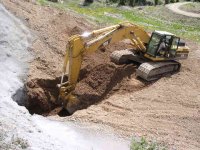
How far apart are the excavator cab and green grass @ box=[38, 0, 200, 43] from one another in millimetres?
8255

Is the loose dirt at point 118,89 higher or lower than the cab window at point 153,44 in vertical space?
lower

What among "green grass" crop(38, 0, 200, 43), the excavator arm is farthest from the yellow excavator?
"green grass" crop(38, 0, 200, 43)

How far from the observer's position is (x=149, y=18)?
3866cm

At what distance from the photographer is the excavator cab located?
20.0 meters

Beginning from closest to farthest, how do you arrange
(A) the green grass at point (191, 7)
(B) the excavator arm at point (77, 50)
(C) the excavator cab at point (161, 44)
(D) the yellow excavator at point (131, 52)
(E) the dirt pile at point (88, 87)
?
(B) the excavator arm at point (77, 50) < (D) the yellow excavator at point (131, 52) < (E) the dirt pile at point (88, 87) < (C) the excavator cab at point (161, 44) < (A) the green grass at point (191, 7)

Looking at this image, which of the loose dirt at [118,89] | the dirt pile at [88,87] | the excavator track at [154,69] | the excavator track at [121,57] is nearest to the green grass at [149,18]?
the loose dirt at [118,89]

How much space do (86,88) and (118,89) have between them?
4.62 feet

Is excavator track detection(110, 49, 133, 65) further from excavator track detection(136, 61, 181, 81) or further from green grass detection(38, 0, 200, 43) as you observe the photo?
green grass detection(38, 0, 200, 43)

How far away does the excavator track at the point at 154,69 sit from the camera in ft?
64.1

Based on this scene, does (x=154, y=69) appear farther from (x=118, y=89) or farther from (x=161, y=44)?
(x=118, y=89)

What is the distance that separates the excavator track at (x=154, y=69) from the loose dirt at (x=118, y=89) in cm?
38

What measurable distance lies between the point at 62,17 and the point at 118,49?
3930 mm

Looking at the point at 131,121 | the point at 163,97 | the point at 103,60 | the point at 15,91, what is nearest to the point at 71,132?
the point at 131,121

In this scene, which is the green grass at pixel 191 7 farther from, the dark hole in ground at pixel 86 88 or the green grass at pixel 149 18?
the dark hole in ground at pixel 86 88
